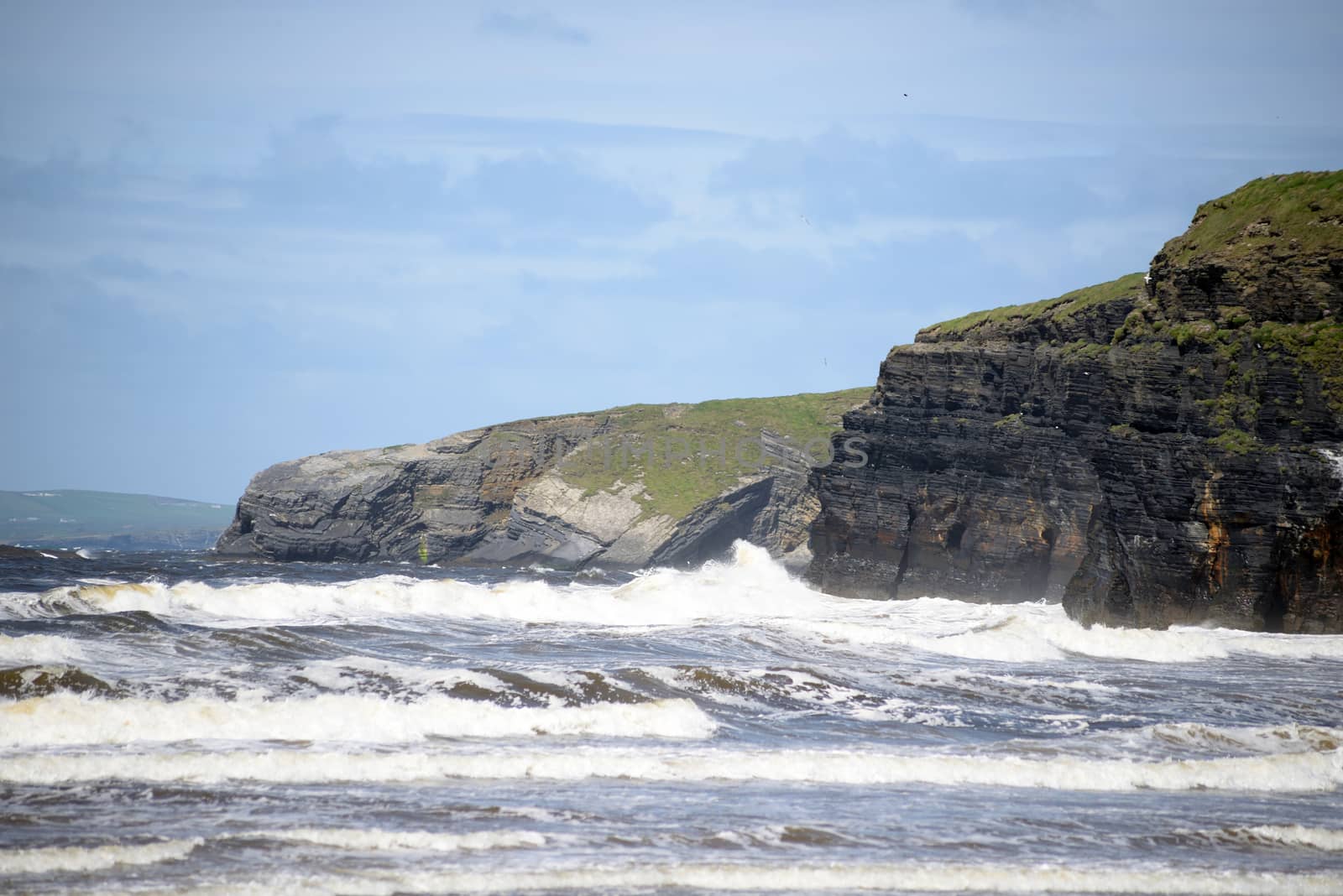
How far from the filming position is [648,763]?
52.4 ft

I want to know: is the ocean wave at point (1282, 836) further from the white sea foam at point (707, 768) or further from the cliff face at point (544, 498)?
the cliff face at point (544, 498)

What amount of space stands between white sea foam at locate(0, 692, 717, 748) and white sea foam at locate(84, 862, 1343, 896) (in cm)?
613

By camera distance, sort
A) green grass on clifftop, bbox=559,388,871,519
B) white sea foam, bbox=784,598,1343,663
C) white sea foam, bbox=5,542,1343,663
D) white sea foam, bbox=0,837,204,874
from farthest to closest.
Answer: green grass on clifftop, bbox=559,388,871,519 → white sea foam, bbox=5,542,1343,663 → white sea foam, bbox=784,598,1343,663 → white sea foam, bbox=0,837,204,874

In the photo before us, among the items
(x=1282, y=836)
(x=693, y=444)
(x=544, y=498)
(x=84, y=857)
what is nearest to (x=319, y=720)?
(x=84, y=857)

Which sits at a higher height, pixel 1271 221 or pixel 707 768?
pixel 1271 221

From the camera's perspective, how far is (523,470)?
8612cm

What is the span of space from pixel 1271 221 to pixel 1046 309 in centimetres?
1360

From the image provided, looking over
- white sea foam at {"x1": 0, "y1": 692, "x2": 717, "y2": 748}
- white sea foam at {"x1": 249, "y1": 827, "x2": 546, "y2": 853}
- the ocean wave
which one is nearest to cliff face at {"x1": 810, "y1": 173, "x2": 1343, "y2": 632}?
white sea foam at {"x1": 0, "y1": 692, "x2": 717, "y2": 748}

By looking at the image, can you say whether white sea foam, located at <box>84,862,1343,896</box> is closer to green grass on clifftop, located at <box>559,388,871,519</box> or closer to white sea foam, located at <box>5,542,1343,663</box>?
white sea foam, located at <box>5,542,1343,663</box>

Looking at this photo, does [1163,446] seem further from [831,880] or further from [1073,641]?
[831,880]

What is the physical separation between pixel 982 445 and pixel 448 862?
37.7 metres

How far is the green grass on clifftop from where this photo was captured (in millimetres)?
81562

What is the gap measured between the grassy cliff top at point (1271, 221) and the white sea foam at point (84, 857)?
33.6 meters

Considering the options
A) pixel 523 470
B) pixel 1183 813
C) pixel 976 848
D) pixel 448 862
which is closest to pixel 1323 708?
pixel 1183 813
